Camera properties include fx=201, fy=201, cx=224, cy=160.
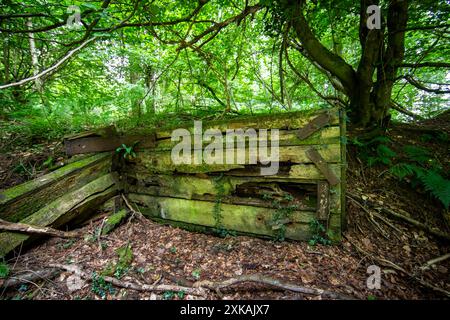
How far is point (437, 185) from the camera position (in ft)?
8.39

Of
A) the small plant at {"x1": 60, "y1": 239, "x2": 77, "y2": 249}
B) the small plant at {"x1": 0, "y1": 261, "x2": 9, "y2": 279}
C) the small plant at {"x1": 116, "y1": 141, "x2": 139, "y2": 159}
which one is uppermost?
the small plant at {"x1": 116, "y1": 141, "x2": 139, "y2": 159}

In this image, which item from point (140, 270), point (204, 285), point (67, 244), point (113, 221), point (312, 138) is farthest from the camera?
point (113, 221)

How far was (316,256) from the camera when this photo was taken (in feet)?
7.54

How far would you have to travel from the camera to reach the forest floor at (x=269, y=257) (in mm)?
1976

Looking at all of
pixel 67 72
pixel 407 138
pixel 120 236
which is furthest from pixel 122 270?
pixel 67 72

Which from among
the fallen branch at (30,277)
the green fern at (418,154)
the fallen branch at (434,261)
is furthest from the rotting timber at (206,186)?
the green fern at (418,154)

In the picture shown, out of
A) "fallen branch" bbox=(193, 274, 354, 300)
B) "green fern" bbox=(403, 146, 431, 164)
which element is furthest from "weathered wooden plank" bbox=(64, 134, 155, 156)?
"green fern" bbox=(403, 146, 431, 164)

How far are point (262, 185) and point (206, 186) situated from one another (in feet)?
2.78

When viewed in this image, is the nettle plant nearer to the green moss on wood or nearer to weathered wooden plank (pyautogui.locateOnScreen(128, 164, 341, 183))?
weathered wooden plank (pyautogui.locateOnScreen(128, 164, 341, 183))

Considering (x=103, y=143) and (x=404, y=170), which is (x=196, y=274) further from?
(x=404, y=170)

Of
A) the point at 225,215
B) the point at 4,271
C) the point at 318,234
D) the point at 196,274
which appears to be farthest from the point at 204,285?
the point at 4,271

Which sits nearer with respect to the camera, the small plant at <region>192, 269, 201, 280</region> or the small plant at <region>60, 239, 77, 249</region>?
the small plant at <region>192, 269, 201, 280</region>

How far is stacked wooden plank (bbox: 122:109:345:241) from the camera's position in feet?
7.82

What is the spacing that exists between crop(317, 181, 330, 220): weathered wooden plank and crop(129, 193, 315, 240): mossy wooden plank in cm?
11
